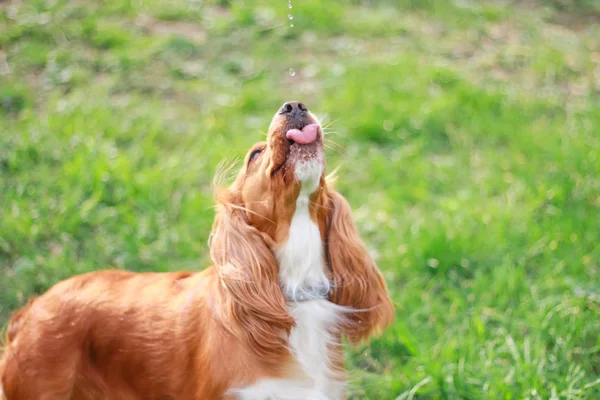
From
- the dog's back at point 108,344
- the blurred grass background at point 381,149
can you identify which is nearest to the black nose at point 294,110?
the dog's back at point 108,344

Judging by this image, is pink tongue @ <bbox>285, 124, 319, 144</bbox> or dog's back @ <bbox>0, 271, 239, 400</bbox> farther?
dog's back @ <bbox>0, 271, 239, 400</bbox>

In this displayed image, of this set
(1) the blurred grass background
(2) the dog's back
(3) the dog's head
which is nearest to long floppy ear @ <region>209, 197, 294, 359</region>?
(3) the dog's head

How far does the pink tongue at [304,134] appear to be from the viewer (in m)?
2.52

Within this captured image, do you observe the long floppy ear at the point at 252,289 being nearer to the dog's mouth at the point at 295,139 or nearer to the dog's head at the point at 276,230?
the dog's head at the point at 276,230

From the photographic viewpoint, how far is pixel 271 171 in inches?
103

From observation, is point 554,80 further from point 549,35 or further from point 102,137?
point 102,137

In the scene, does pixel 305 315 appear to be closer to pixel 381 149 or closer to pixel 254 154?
pixel 254 154

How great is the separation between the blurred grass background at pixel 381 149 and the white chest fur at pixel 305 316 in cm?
66

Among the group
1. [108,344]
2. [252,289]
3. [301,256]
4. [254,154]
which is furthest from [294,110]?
[108,344]

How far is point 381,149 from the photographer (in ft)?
17.1

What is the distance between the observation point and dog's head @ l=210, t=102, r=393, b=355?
2557mm

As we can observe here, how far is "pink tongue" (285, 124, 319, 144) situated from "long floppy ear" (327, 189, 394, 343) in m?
0.40

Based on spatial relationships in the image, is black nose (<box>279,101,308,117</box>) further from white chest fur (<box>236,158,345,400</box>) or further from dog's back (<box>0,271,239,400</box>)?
dog's back (<box>0,271,239,400</box>)

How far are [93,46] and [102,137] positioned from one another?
1.46 m
